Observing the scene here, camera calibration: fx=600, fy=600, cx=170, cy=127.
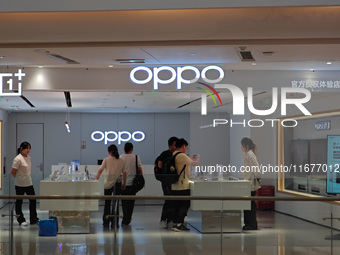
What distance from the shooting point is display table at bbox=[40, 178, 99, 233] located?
738 cm

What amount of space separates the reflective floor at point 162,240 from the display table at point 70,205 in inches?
3.7

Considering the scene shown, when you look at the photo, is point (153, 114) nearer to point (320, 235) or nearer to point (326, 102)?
point (326, 102)

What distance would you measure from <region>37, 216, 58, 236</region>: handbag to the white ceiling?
7.13ft

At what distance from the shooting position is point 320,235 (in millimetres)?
7199

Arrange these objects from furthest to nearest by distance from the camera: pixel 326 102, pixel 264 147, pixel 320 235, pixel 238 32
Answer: pixel 326 102, pixel 264 147, pixel 320 235, pixel 238 32

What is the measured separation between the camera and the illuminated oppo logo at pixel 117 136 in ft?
67.4

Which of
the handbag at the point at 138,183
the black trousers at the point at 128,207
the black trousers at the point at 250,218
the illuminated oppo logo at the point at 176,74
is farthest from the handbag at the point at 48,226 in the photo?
the illuminated oppo logo at the point at 176,74

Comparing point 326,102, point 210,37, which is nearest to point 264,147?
point 326,102

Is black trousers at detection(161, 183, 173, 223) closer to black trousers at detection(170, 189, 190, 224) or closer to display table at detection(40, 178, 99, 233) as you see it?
black trousers at detection(170, 189, 190, 224)

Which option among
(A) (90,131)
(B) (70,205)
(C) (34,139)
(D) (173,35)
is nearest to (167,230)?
(B) (70,205)

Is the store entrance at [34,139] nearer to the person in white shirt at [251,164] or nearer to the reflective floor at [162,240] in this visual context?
the person in white shirt at [251,164]

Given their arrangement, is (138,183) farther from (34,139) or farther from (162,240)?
(34,139)

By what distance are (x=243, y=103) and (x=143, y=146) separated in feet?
40.6

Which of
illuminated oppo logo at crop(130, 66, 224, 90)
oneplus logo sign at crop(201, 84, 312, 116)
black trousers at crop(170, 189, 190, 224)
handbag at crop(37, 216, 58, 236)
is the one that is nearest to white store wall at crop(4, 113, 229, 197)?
illuminated oppo logo at crop(130, 66, 224, 90)
